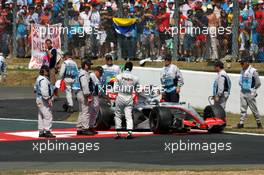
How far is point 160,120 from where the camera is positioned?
21.0m

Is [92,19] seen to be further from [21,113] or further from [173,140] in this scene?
[173,140]

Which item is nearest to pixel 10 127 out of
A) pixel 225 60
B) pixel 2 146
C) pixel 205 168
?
pixel 2 146

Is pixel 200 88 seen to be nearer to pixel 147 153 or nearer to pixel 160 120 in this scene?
pixel 160 120

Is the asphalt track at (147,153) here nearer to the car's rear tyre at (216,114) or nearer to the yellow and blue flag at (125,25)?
the car's rear tyre at (216,114)

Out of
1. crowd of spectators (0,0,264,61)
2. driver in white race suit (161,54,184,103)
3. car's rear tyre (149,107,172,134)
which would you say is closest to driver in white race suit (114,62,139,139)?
car's rear tyre (149,107,172,134)

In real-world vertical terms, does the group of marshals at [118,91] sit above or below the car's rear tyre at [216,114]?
above

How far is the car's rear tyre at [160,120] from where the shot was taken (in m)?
21.0

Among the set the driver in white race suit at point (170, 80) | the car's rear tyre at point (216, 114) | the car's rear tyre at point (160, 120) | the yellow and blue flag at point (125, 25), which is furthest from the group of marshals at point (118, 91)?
the yellow and blue flag at point (125, 25)

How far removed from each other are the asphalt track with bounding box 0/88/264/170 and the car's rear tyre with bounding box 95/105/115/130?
1436mm

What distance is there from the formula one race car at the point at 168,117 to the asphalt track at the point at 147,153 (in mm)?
268

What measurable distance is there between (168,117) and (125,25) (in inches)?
543

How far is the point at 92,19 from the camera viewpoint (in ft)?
113

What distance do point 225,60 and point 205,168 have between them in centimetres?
1713

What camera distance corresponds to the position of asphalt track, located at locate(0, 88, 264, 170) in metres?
16.6
